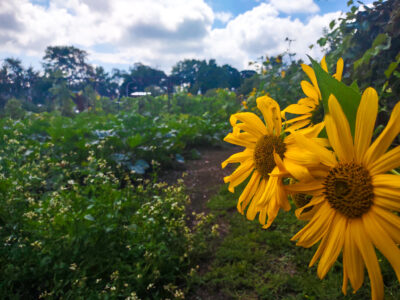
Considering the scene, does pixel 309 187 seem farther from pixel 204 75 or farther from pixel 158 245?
pixel 204 75

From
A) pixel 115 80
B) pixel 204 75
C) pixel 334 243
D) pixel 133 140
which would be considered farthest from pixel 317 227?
pixel 115 80

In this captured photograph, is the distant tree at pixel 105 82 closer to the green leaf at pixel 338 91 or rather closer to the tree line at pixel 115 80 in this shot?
the tree line at pixel 115 80

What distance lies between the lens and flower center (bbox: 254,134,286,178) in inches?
22.5

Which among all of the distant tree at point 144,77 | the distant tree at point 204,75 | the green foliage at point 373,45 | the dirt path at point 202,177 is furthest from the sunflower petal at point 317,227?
the distant tree at point 204,75

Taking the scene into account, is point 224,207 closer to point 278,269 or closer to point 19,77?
point 278,269

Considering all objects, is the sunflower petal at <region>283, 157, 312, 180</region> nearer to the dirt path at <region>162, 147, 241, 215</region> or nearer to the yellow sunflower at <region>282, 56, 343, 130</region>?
the yellow sunflower at <region>282, 56, 343, 130</region>

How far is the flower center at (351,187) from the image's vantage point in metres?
0.41

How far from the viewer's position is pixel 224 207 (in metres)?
3.42

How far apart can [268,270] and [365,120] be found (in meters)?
2.10

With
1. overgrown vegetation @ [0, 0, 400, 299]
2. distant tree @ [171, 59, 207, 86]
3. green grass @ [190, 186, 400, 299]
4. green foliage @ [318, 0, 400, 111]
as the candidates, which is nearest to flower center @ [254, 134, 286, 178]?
overgrown vegetation @ [0, 0, 400, 299]

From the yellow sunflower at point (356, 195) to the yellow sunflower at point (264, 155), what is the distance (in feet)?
0.15

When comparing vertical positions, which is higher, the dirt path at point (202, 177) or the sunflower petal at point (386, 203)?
the sunflower petal at point (386, 203)

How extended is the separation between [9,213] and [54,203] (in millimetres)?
323

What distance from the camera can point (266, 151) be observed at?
60 cm
